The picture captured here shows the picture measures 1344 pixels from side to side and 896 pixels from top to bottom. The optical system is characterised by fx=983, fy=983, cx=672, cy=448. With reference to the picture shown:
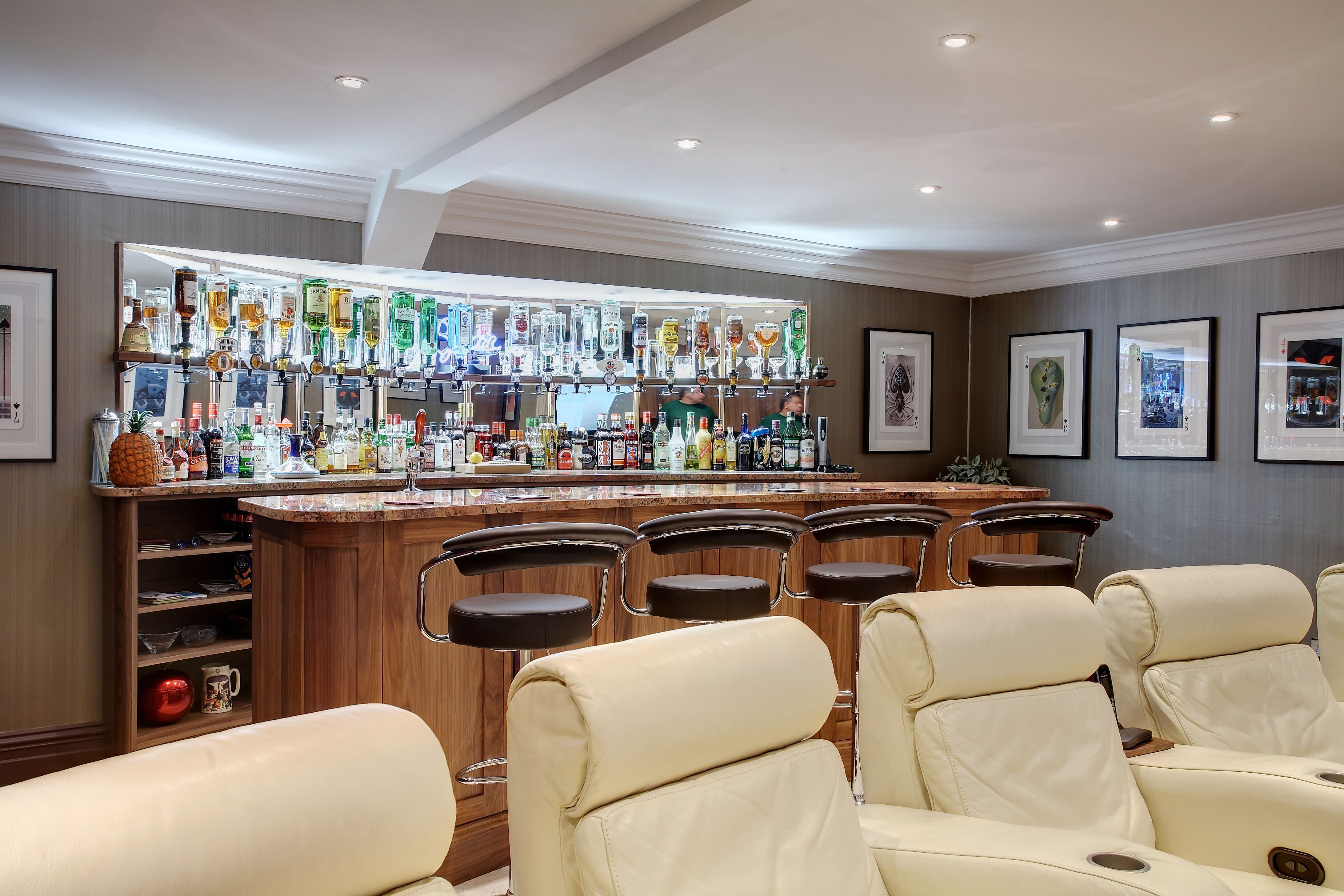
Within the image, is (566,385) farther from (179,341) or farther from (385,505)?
(385,505)

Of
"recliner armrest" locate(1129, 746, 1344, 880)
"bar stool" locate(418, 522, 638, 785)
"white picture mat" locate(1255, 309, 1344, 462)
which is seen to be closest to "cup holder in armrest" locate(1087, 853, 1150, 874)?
"recliner armrest" locate(1129, 746, 1344, 880)

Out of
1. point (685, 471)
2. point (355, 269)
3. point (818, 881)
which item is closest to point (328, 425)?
point (355, 269)

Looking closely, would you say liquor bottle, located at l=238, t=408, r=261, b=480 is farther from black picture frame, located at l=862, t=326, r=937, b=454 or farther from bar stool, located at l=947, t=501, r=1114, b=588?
black picture frame, located at l=862, t=326, r=937, b=454

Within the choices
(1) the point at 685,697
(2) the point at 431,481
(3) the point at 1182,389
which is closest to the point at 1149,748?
(1) the point at 685,697

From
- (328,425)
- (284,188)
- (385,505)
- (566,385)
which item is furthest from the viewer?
(566,385)

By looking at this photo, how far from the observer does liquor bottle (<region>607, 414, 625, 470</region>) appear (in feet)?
19.0

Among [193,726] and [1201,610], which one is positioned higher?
[1201,610]

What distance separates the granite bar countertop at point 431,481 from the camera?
405 cm

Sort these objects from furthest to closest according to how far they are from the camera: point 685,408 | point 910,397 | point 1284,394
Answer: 1. point 910,397
2. point 685,408
3. point 1284,394

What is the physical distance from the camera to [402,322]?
5.11 meters

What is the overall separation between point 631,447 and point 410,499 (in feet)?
8.96

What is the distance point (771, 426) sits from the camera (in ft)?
21.0

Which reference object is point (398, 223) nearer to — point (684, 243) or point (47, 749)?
point (684, 243)

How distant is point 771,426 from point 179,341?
3.48 meters
